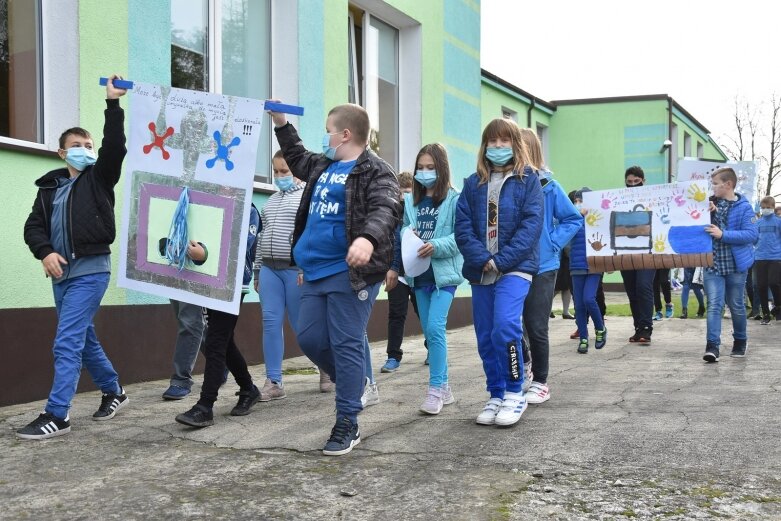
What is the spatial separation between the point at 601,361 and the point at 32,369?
Result: 5110 mm

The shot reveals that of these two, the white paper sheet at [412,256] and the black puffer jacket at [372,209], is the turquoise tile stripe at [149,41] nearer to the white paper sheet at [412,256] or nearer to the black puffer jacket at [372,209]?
the white paper sheet at [412,256]

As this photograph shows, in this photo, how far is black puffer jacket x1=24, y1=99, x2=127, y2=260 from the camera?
5051mm

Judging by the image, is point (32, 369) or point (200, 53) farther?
point (200, 53)

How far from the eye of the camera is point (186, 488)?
367 centimetres

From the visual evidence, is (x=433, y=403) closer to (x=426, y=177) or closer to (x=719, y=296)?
(x=426, y=177)

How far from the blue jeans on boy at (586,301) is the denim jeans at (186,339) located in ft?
15.1

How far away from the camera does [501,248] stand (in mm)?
5051

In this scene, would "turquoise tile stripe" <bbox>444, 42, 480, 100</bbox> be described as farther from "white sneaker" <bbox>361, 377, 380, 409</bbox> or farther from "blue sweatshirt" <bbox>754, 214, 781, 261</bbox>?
"white sneaker" <bbox>361, 377, 380, 409</bbox>

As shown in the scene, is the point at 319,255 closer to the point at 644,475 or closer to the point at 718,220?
the point at 644,475

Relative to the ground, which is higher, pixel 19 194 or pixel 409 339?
pixel 19 194

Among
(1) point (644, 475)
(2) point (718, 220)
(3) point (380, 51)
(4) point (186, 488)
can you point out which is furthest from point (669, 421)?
(3) point (380, 51)

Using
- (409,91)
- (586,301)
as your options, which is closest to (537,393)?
(586,301)

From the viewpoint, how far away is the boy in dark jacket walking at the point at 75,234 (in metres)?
4.96

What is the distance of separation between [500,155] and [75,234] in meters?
2.59
